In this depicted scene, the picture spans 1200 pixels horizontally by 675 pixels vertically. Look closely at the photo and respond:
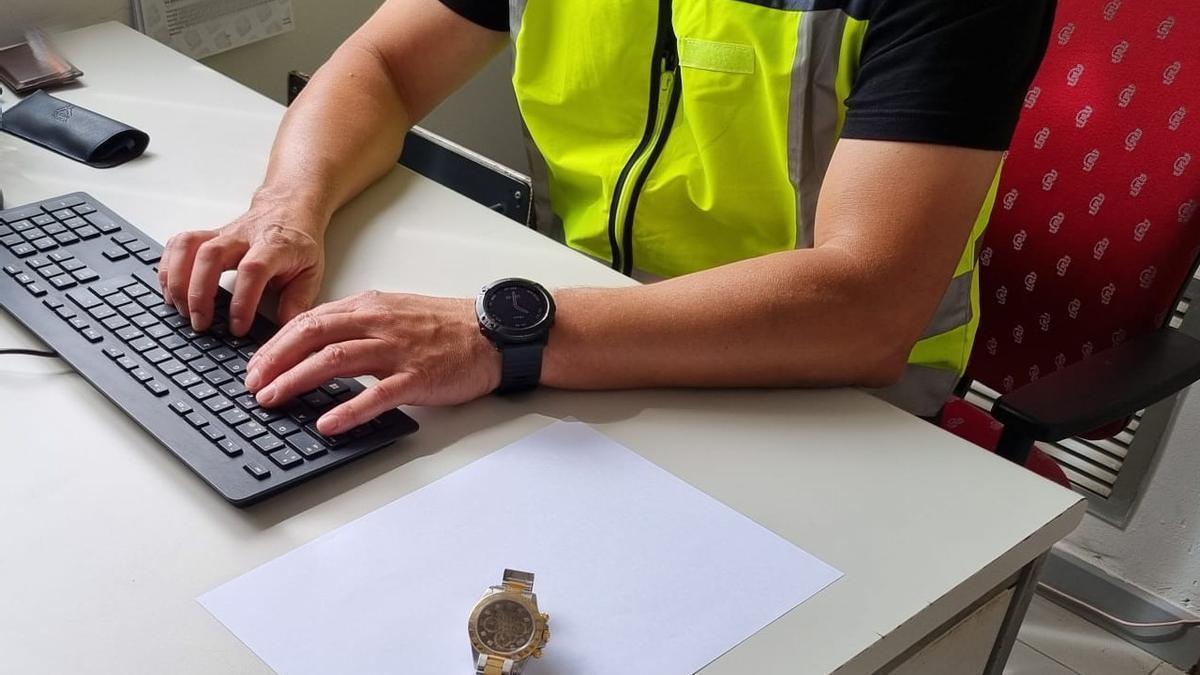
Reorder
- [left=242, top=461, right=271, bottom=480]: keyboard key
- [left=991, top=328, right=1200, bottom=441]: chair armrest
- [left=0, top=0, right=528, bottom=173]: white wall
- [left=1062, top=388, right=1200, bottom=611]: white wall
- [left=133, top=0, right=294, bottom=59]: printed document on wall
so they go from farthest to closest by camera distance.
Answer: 1. [left=1062, top=388, right=1200, bottom=611]: white wall
2. [left=133, top=0, right=294, bottom=59]: printed document on wall
3. [left=0, top=0, right=528, bottom=173]: white wall
4. [left=991, top=328, right=1200, bottom=441]: chair armrest
5. [left=242, top=461, right=271, bottom=480]: keyboard key

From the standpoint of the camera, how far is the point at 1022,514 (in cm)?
86

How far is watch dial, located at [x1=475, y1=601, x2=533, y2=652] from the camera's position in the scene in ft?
2.24

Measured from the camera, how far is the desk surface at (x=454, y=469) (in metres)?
0.71

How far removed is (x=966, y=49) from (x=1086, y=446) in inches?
44.7

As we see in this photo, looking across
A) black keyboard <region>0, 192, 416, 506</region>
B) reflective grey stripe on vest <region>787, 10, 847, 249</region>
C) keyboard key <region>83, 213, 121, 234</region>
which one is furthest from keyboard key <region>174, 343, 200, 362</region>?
reflective grey stripe on vest <region>787, 10, 847, 249</region>

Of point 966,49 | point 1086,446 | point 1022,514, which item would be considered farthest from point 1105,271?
point 1086,446

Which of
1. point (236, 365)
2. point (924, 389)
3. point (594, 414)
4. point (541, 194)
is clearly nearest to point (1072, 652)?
point (924, 389)

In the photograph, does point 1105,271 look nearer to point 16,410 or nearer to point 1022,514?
point 1022,514

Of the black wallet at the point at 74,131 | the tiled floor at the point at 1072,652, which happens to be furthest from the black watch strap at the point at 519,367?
the tiled floor at the point at 1072,652

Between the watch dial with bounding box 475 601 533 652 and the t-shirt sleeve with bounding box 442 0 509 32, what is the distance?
85cm

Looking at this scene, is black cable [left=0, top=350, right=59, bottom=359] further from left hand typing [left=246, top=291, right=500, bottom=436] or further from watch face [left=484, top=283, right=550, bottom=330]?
watch face [left=484, top=283, right=550, bottom=330]

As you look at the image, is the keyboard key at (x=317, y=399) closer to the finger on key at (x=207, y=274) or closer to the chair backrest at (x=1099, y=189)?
the finger on key at (x=207, y=274)

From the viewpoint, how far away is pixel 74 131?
1.24 m

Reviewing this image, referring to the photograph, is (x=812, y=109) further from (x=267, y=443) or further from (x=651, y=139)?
(x=267, y=443)
